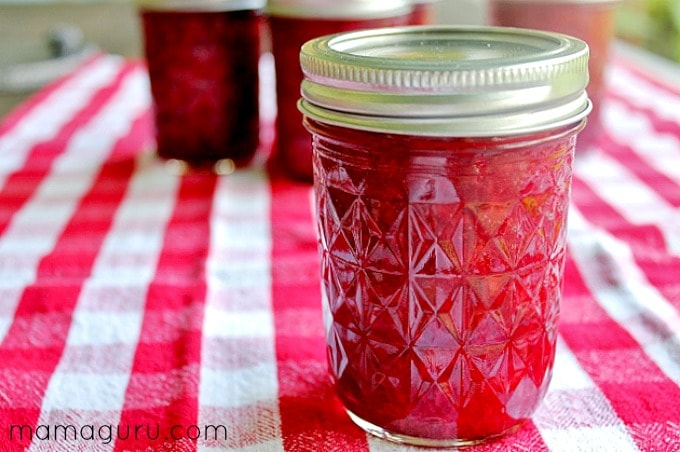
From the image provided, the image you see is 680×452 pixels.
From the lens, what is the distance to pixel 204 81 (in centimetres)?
99

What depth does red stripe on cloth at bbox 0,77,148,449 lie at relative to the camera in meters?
0.54

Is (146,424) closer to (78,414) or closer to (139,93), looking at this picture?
(78,414)

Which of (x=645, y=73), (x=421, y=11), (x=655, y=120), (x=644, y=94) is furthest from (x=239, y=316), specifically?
(x=645, y=73)

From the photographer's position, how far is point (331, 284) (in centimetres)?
50

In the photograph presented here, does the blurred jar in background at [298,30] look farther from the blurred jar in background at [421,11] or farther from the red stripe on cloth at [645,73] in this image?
the red stripe on cloth at [645,73]

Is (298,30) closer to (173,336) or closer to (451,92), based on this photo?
(173,336)

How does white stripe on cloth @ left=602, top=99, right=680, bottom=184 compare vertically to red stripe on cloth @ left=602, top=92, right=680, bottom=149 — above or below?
below

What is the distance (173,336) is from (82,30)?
5.40ft

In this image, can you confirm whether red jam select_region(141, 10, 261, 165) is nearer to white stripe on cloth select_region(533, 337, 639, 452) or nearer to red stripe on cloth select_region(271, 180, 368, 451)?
red stripe on cloth select_region(271, 180, 368, 451)

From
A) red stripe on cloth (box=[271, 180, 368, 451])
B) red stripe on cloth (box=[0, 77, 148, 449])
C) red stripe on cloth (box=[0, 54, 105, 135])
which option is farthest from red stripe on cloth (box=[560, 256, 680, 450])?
red stripe on cloth (box=[0, 54, 105, 135])

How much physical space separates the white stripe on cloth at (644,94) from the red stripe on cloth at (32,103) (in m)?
0.87

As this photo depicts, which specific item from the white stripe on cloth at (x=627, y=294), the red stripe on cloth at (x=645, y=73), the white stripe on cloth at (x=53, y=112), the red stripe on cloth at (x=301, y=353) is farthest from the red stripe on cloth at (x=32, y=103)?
the red stripe on cloth at (x=645, y=73)

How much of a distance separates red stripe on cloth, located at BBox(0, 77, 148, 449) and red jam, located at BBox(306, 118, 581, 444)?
22 centimetres

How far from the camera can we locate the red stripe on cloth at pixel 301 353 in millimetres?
500
